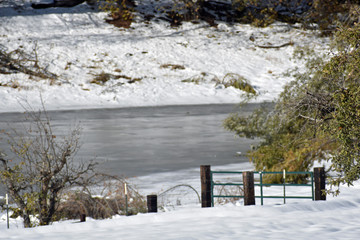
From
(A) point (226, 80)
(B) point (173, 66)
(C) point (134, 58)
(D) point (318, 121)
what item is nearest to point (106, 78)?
(C) point (134, 58)

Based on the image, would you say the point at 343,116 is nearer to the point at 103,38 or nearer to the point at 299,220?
the point at 299,220

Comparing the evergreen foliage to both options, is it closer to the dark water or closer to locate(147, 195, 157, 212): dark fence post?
the dark water

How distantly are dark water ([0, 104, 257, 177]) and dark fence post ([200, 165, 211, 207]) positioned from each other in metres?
5.76

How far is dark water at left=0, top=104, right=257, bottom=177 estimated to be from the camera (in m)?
20.7

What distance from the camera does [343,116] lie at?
8867 millimetres

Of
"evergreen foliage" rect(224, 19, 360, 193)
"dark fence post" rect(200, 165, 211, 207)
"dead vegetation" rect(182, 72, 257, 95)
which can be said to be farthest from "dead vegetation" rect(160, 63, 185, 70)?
"dark fence post" rect(200, 165, 211, 207)

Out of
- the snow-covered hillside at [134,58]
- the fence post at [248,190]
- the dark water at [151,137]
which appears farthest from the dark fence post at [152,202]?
the snow-covered hillside at [134,58]

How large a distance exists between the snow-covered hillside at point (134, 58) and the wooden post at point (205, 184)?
80.3ft

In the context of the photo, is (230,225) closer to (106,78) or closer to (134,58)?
(106,78)

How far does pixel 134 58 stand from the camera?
43656 millimetres

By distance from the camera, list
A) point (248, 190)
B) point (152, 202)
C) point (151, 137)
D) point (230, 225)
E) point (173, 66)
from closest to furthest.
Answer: point (230, 225) < point (152, 202) < point (248, 190) < point (151, 137) < point (173, 66)

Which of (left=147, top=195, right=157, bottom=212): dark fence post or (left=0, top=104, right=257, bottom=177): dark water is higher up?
(left=0, top=104, right=257, bottom=177): dark water

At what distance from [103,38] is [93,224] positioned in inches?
1423

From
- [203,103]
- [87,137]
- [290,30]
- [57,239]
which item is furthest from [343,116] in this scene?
[290,30]
